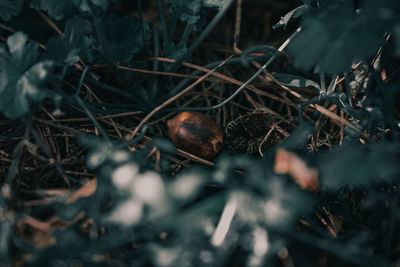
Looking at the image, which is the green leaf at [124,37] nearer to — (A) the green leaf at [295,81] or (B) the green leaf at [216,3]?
(B) the green leaf at [216,3]

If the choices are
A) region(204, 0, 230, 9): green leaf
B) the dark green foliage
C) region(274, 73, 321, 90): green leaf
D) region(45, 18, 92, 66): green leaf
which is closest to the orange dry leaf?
the dark green foliage

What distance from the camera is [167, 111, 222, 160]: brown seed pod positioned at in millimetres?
934

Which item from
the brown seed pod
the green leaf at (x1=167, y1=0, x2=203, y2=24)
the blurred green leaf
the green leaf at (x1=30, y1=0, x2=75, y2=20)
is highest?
the blurred green leaf

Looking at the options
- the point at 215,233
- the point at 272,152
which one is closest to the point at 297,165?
the point at 272,152

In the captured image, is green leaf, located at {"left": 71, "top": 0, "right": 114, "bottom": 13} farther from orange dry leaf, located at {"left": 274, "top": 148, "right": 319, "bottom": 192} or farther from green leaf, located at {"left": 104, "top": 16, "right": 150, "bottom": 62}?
orange dry leaf, located at {"left": 274, "top": 148, "right": 319, "bottom": 192}

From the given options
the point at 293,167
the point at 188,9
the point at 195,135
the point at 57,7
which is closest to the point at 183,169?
the point at 195,135

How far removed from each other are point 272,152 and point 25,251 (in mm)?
565

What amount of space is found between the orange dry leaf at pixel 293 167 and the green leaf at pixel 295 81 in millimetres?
374

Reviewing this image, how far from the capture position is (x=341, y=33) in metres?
0.67

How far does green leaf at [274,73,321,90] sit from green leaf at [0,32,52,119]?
69 centimetres

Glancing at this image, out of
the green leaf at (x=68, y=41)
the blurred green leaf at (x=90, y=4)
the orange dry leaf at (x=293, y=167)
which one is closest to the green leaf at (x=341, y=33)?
the orange dry leaf at (x=293, y=167)

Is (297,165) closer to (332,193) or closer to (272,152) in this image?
(272,152)

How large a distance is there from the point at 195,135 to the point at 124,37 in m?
0.39

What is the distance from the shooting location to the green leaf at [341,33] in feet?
2.07
